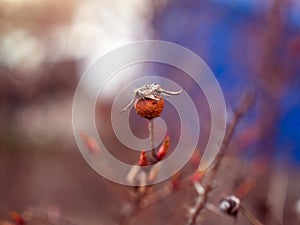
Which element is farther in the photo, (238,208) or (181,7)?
(181,7)

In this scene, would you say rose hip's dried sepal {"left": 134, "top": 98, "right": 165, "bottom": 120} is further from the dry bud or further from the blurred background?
the blurred background

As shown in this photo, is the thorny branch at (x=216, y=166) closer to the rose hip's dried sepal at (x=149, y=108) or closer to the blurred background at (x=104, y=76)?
the rose hip's dried sepal at (x=149, y=108)

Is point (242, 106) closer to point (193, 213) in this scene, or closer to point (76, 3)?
point (193, 213)

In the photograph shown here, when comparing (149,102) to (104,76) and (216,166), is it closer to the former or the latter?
(216,166)

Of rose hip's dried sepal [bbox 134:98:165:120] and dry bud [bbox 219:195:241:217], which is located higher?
rose hip's dried sepal [bbox 134:98:165:120]

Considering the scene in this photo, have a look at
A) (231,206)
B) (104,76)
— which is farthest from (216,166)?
(104,76)

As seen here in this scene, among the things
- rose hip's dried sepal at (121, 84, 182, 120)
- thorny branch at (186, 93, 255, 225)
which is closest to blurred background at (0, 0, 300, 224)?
thorny branch at (186, 93, 255, 225)

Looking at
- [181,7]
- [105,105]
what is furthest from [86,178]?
[181,7]
